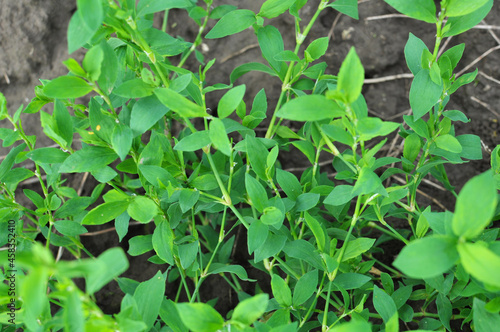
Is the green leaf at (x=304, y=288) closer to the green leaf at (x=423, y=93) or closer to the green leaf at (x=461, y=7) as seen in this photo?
the green leaf at (x=423, y=93)

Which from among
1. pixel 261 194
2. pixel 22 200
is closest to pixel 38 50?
pixel 22 200

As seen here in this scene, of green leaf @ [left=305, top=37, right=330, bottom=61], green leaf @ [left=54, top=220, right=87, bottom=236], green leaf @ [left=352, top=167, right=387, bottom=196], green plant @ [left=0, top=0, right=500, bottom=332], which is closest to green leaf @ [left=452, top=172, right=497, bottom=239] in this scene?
green plant @ [left=0, top=0, right=500, bottom=332]

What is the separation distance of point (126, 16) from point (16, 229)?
2.01 feet

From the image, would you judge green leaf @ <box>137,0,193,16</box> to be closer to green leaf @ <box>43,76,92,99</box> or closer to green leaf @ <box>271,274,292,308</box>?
green leaf @ <box>43,76,92,99</box>

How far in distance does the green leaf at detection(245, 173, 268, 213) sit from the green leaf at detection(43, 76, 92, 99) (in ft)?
1.15

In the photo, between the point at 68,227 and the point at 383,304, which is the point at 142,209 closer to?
the point at 68,227

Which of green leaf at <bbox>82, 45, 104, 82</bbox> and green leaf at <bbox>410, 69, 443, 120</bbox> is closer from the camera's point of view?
green leaf at <bbox>82, 45, 104, 82</bbox>

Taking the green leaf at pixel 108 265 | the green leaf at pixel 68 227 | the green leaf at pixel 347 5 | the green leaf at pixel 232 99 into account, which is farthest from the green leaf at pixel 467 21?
the green leaf at pixel 68 227

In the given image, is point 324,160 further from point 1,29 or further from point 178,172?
point 1,29

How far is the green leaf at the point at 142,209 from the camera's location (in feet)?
2.88

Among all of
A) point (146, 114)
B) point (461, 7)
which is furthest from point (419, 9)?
point (146, 114)

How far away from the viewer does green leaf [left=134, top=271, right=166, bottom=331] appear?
2.69ft

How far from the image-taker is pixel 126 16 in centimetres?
74

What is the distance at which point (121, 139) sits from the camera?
838 millimetres
